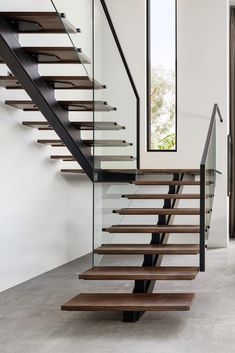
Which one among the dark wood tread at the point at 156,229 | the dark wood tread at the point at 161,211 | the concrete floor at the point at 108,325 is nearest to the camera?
the concrete floor at the point at 108,325

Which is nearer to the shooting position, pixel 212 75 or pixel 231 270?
pixel 231 270

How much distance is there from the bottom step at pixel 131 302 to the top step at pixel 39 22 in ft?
7.18

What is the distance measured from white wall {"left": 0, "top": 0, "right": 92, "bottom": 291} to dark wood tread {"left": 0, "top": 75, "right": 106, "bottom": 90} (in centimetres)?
16

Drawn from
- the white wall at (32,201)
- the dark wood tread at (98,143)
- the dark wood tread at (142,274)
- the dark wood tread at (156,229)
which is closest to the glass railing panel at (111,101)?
the dark wood tread at (98,143)

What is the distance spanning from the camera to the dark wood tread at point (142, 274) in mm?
5707

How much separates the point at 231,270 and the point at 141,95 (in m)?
3.75

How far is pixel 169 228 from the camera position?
670cm

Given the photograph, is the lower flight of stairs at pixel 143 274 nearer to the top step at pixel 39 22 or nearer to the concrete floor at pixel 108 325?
the concrete floor at pixel 108 325

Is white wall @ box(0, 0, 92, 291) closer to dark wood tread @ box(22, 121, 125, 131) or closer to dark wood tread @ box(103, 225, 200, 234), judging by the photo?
dark wood tread @ box(22, 121, 125, 131)

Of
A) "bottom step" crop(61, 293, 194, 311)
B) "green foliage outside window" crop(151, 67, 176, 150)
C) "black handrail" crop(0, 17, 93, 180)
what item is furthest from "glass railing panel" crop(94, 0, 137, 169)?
"green foliage outside window" crop(151, 67, 176, 150)

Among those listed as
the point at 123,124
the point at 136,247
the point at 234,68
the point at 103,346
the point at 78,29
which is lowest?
the point at 103,346

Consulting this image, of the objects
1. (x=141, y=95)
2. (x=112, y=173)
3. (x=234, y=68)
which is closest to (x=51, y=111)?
(x=112, y=173)

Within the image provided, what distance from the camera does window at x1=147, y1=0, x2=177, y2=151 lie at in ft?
36.6

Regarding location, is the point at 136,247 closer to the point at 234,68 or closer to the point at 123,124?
the point at 123,124
